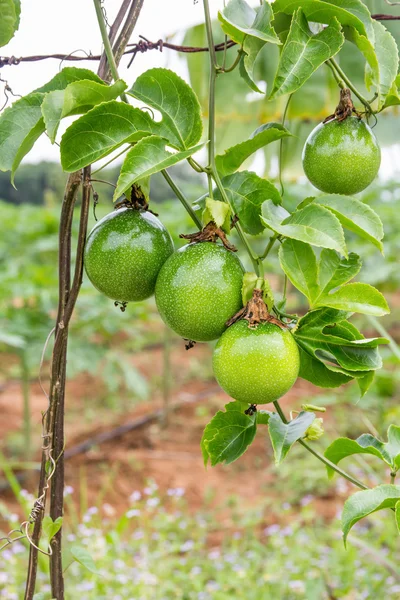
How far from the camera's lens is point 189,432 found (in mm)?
4664

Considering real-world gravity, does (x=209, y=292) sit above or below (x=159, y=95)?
below

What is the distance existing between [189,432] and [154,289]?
3765 millimetres

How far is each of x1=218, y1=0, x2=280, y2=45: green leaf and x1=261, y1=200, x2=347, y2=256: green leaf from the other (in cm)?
25

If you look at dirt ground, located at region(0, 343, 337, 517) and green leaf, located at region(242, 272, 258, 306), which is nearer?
green leaf, located at region(242, 272, 258, 306)

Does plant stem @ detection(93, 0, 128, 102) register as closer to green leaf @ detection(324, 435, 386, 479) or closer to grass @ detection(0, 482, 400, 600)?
green leaf @ detection(324, 435, 386, 479)

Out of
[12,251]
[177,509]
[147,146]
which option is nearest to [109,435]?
[177,509]

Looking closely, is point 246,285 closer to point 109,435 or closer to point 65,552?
point 65,552

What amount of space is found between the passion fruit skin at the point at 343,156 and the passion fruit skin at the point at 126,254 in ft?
0.97

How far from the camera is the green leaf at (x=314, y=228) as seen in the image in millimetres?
778

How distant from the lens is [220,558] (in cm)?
289

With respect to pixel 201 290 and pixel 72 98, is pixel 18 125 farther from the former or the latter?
pixel 201 290

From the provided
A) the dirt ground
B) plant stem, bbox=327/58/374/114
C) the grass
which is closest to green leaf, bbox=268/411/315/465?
plant stem, bbox=327/58/374/114

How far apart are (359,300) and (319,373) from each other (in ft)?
0.53

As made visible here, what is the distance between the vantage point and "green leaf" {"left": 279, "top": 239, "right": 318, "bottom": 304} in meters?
0.88
